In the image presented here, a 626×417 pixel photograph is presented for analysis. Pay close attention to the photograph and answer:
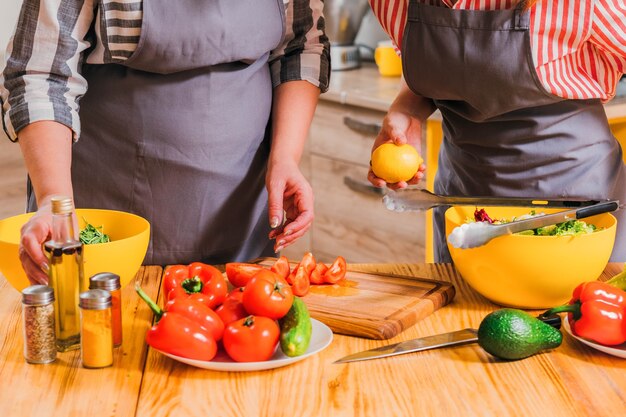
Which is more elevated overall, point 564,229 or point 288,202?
point 564,229

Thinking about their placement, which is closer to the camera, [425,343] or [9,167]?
[425,343]

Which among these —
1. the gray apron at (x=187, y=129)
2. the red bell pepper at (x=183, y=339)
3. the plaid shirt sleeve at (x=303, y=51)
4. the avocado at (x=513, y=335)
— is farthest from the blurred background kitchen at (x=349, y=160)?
the red bell pepper at (x=183, y=339)

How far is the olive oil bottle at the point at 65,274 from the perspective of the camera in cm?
117

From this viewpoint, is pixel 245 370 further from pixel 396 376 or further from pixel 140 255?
pixel 140 255

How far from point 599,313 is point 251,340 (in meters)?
0.47

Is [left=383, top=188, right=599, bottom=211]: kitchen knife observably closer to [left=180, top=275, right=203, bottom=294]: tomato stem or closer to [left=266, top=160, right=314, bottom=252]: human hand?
[left=266, top=160, right=314, bottom=252]: human hand

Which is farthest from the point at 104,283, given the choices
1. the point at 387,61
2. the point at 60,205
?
the point at 387,61

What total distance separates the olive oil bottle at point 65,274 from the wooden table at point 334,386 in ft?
0.12

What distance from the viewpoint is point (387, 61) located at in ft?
11.0

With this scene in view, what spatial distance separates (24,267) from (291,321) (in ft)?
1.31

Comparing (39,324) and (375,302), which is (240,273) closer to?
(375,302)

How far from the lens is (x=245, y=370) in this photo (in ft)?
3.82

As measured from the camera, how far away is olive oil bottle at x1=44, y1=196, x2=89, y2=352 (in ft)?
3.85

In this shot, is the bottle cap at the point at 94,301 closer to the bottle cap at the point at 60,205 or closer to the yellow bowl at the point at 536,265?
the bottle cap at the point at 60,205
